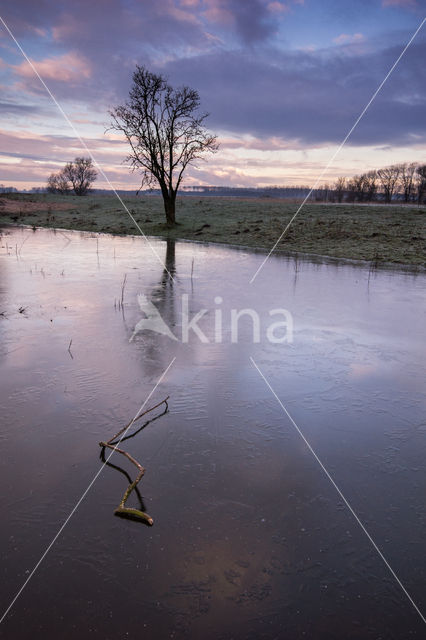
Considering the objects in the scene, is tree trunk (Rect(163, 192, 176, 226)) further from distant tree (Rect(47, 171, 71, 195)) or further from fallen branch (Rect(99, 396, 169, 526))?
distant tree (Rect(47, 171, 71, 195))

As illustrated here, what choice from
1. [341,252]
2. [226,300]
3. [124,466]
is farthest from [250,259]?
[124,466]

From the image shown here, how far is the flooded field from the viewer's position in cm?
272

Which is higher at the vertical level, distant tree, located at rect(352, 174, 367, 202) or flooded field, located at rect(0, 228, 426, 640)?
distant tree, located at rect(352, 174, 367, 202)

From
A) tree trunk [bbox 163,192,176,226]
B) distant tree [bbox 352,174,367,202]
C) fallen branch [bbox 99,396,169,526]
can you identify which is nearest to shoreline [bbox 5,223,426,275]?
tree trunk [bbox 163,192,176,226]

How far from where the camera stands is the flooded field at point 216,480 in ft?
8.94

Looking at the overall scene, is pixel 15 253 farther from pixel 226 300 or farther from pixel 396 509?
pixel 396 509

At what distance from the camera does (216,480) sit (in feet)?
12.7

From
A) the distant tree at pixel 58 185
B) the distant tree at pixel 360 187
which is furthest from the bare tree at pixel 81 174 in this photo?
the distant tree at pixel 360 187

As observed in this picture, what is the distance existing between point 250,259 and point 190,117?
15.6 metres

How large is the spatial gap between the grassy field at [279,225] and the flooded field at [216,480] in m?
13.1

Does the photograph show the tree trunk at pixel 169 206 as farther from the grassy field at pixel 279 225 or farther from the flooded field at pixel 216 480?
the flooded field at pixel 216 480

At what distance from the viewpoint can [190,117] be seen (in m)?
29.4

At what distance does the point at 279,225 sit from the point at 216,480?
25131 mm

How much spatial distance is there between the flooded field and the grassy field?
514 inches
